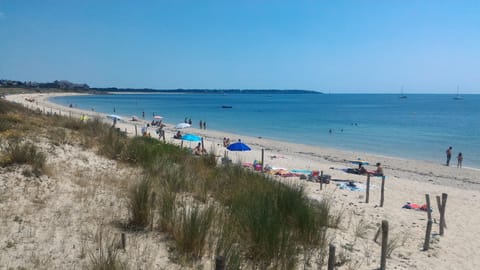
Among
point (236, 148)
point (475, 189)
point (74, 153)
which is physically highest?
point (74, 153)

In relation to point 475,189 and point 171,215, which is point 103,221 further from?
point 475,189

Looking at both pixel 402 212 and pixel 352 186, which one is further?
pixel 352 186

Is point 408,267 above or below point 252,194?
below

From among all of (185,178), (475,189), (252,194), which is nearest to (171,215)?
(252,194)

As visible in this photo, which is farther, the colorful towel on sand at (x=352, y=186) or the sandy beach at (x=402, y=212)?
the colorful towel on sand at (x=352, y=186)

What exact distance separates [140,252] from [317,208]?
347cm

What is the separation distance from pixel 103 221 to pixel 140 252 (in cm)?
102

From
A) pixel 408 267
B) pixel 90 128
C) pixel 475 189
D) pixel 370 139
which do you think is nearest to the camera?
pixel 408 267

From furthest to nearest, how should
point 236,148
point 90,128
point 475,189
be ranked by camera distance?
1. point 236,148
2. point 475,189
3. point 90,128

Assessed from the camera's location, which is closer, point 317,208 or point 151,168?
point 317,208

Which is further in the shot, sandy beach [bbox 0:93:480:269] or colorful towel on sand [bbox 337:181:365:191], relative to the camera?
colorful towel on sand [bbox 337:181:365:191]

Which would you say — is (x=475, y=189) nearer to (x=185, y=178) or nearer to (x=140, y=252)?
(x=185, y=178)

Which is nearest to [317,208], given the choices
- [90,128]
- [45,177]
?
[45,177]

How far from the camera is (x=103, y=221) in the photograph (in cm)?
499
